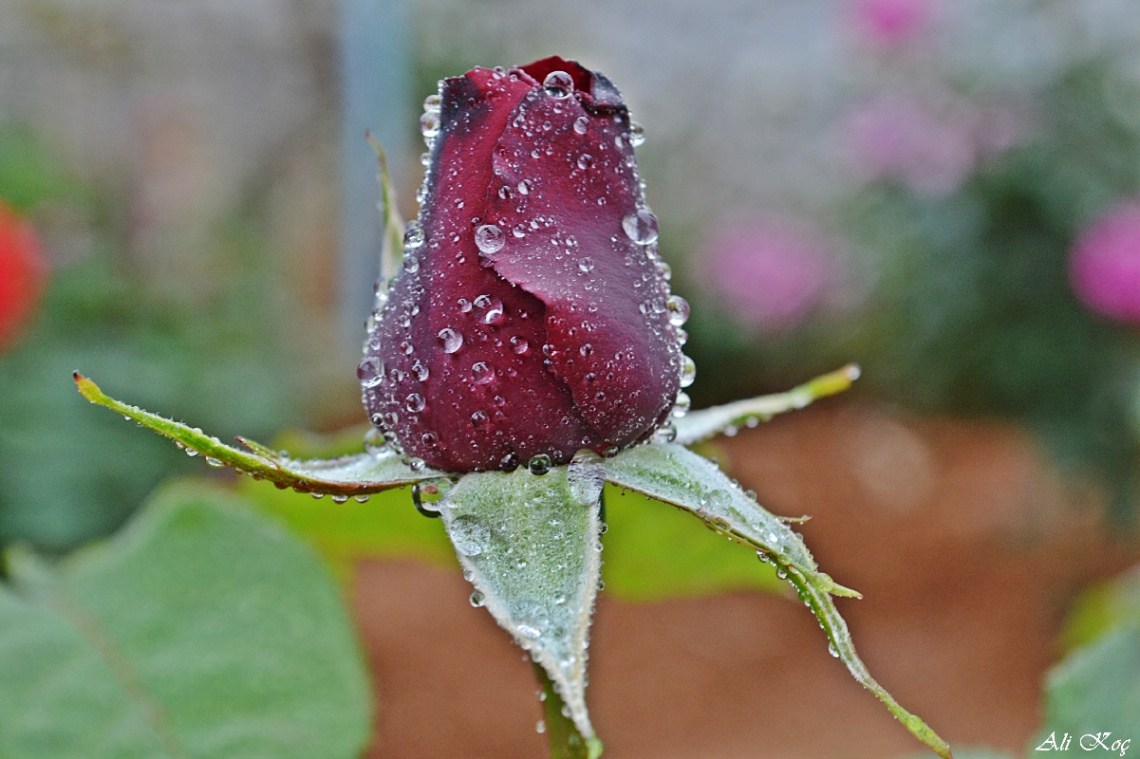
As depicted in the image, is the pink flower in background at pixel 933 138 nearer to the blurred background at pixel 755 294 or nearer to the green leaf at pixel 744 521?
the blurred background at pixel 755 294

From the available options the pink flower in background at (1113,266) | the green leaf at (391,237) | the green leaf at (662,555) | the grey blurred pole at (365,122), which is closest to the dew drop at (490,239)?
the green leaf at (391,237)

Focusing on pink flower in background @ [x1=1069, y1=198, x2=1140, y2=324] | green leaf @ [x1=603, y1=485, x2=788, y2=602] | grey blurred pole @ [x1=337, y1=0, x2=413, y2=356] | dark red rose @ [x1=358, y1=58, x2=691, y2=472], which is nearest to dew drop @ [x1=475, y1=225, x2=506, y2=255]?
dark red rose @ [x1=358, y1=58, x2=691, y2=472]

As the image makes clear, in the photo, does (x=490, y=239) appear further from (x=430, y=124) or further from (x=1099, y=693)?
(x=1099, y=693)

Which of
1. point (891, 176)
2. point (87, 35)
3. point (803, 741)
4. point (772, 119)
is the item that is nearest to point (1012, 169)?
point (891, 176)

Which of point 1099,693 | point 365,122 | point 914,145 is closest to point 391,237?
point 1099,693

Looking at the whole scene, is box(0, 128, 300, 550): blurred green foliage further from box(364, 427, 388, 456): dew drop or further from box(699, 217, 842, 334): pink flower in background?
box(364, 427, 388, 456): dew drop

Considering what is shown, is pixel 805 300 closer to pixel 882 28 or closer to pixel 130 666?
pixel 882 28
